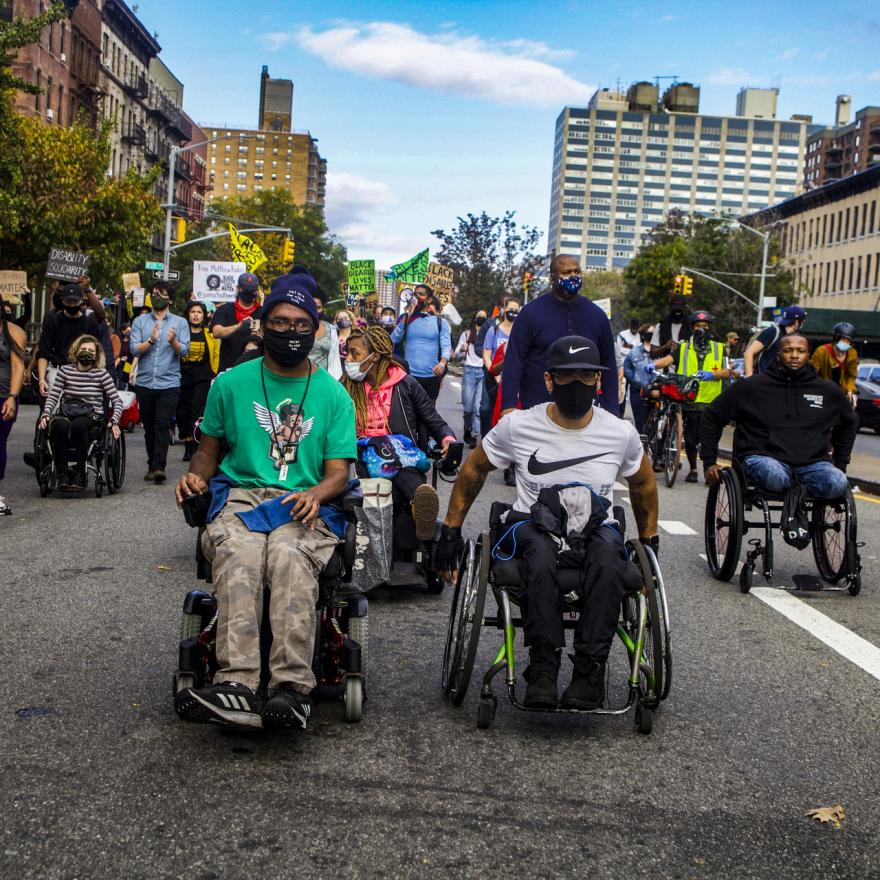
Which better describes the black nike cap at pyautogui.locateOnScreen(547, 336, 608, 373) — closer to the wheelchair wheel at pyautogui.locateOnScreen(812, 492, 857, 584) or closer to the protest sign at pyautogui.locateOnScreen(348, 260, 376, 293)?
the wheelchair wheel at pyautogui.locateOnScreen(812, 492, 857, 584)

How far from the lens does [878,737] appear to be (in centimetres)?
527

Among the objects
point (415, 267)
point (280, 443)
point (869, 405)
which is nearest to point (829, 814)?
point (280, 443)

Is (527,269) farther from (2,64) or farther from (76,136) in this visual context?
(2,64)

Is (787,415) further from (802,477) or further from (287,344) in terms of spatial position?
(287,344)

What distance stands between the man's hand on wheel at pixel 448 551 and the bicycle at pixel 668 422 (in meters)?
9.56

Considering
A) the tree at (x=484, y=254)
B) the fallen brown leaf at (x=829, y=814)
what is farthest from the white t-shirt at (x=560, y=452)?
the tree at (x=484, y=254)

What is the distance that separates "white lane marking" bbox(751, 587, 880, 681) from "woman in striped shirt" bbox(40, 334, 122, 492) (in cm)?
629

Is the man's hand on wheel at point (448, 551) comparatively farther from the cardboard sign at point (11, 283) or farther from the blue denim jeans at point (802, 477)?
the cardboard sign at point (11, 283)

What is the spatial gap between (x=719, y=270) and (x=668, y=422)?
64996 mm

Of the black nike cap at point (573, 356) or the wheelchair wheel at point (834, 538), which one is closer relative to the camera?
the black nike cap at point (573, 356)

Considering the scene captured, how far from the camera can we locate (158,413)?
13.4 meters

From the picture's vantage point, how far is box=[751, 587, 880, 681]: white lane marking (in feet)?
22.0

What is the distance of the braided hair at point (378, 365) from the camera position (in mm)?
7961

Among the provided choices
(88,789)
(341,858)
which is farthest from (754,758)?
(88,789)
